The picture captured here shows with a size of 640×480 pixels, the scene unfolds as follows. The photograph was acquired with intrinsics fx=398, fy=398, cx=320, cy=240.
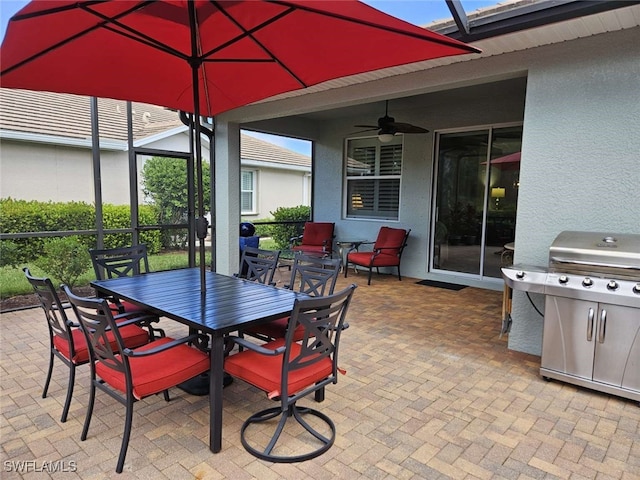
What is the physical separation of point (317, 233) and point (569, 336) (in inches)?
204

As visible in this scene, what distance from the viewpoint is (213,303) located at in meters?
2.59

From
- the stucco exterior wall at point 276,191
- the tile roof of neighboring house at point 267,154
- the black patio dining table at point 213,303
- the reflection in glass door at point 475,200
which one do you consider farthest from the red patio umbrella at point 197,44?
the stucco exterior wall at point 276,191

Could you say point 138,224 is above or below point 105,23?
below

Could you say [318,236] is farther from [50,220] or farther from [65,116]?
[65,116]

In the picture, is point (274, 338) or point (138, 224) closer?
point (274, 338)

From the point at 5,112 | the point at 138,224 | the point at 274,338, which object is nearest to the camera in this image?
the point at 274,338

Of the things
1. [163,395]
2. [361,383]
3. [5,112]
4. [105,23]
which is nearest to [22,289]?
[5,112]

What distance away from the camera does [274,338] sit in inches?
115

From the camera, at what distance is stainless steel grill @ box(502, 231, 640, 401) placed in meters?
2.66

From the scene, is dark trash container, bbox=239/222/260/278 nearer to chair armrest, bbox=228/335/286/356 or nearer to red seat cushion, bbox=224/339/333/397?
red seat cushion, bbox=224/339/333/397

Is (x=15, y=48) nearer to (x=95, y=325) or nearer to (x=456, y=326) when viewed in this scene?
(x=95, y=325)

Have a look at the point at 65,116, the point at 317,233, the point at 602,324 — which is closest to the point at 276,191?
the point at 317,233

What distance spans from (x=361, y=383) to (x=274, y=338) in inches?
28.7

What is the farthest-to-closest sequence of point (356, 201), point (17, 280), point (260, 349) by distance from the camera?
1. point (356, 201)
2. point (17, 280)
3. point (260, 349)
